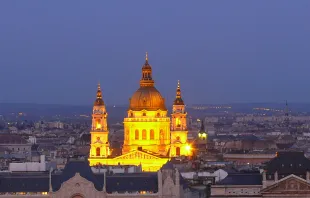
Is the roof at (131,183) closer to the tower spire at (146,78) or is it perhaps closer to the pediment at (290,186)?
the pediment at (290,186)

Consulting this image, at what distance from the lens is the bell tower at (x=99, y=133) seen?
150 metres

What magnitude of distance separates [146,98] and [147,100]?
0.82 feet

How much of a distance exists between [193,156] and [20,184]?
50.0 m

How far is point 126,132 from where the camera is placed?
497 ft

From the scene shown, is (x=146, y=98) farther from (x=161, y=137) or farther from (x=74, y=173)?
(x=74, y=173)

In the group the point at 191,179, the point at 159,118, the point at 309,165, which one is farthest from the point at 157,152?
the point at 309,165

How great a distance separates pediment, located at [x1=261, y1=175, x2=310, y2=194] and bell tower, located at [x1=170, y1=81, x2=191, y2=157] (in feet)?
143

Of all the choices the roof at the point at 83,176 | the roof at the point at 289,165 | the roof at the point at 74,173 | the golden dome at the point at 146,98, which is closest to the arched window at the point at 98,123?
the golden dome at the point at 146,98

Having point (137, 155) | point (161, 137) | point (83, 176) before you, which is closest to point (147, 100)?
point (161, 137)

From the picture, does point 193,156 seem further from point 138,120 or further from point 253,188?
point 253,188

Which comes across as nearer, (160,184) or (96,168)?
(160,184)

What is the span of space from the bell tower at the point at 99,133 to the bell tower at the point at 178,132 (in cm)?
642

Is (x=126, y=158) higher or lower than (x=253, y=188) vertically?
higher

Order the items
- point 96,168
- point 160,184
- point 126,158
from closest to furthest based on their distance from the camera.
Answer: point 160,184 < point 96,168 < point 126,158
